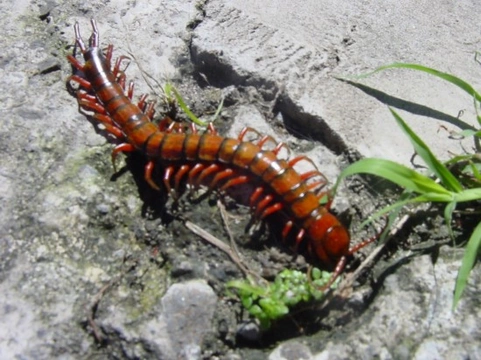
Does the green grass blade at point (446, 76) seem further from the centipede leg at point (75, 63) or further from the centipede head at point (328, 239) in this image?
the centipede leg at point (75, 63)

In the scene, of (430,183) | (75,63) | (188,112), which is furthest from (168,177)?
(430,183)

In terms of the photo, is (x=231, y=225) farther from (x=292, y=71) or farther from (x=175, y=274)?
(x=292, y=71)

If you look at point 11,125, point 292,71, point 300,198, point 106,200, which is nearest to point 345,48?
point 292,71

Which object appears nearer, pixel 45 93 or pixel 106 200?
pixel 106 200

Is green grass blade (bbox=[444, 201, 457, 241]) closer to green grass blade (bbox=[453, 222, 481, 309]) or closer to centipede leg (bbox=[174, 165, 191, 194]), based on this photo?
green grass blade (bbox=[453, 222, 481, 309])

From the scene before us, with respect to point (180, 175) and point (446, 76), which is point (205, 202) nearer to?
point (180, 175)

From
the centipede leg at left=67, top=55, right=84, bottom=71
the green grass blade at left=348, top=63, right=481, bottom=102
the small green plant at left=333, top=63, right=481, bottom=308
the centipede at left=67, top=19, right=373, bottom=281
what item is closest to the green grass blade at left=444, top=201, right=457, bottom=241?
the small green plant at left=333, top=63, right=481, bottom=308

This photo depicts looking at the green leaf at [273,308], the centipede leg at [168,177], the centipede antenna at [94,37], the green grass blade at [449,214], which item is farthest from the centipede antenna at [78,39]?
the green grass blade at [449,214]
